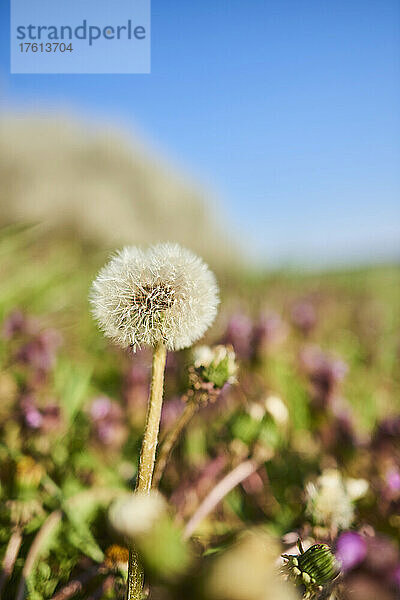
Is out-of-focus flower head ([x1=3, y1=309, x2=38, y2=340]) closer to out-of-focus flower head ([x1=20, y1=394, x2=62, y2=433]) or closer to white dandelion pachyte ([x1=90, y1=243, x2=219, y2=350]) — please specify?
out-of-focus flower head ([x1=20, y1=394, x2=62, y2=433])

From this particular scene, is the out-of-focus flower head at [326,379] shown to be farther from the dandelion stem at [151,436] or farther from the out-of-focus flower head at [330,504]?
the dandelion stem at [151,436]

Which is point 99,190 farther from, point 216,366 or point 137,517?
point 137,517

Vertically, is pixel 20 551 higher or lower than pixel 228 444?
lower

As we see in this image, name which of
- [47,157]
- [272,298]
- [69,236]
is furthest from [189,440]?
[47,157]

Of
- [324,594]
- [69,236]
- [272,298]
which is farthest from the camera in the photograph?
[69,236]

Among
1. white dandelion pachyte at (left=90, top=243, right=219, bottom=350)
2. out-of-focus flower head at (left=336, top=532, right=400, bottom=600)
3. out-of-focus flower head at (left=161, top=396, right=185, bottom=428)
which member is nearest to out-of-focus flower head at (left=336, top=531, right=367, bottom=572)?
out-of-focus flower head at (left=336, top=532, right=400, bottom=600)

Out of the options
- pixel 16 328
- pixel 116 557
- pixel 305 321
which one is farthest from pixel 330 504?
pixel 305 321

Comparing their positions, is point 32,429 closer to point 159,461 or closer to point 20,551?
point 20,551

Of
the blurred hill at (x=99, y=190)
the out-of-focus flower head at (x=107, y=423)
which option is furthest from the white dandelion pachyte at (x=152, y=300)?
the blurred hill at (x=99, y=190)
